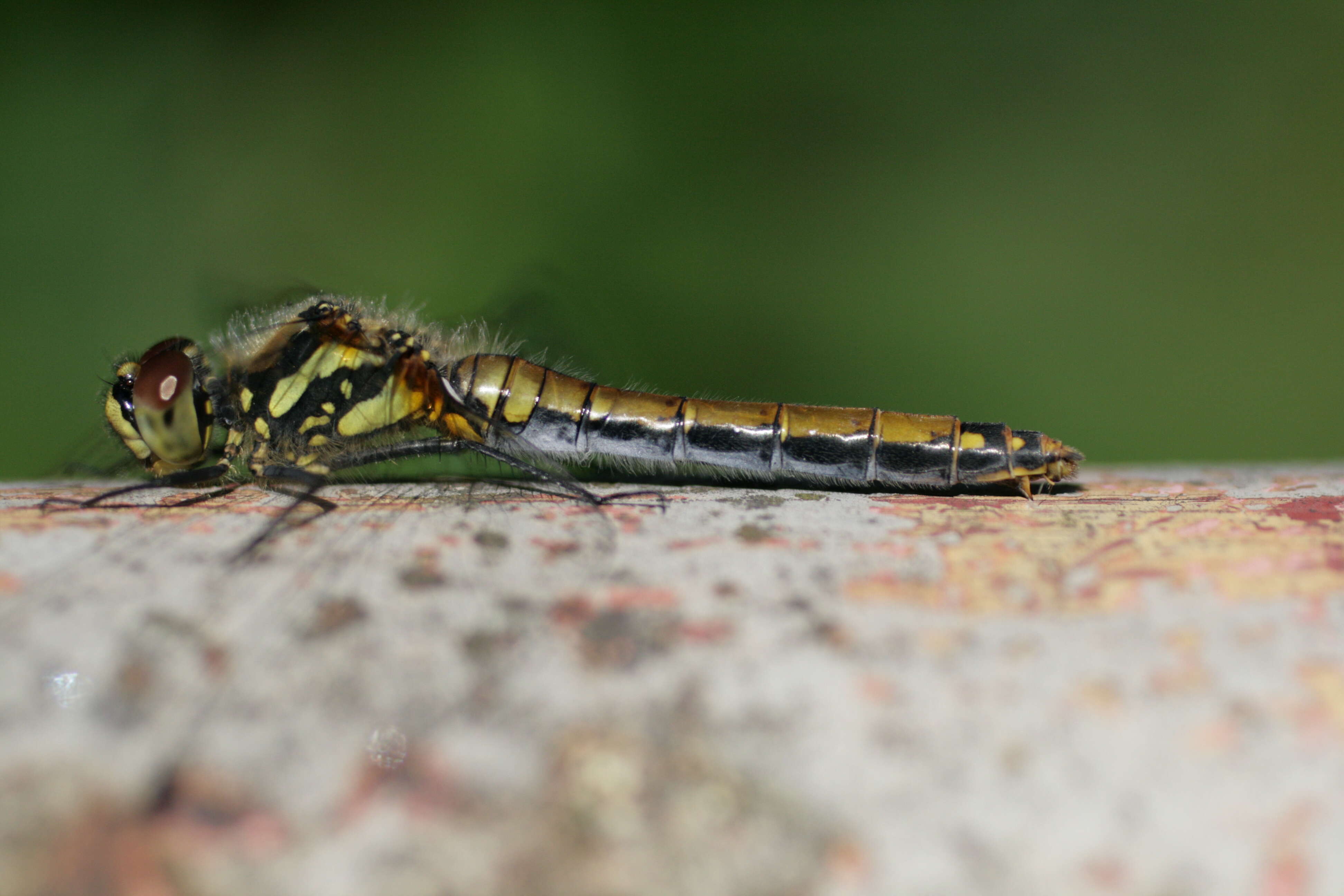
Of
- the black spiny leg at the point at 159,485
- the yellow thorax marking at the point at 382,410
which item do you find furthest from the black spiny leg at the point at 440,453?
the black spiny leg at the point at 159,485

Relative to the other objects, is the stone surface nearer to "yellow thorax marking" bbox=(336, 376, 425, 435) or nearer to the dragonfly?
the dragonfly

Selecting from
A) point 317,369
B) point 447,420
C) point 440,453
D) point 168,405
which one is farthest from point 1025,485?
point 168,405

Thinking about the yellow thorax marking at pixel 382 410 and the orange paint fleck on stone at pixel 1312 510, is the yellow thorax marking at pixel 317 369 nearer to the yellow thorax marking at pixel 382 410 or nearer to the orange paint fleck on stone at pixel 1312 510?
the yellow thorax marking at pixel 382 410

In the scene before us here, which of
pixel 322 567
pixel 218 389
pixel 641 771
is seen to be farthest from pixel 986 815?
pixel 218 389

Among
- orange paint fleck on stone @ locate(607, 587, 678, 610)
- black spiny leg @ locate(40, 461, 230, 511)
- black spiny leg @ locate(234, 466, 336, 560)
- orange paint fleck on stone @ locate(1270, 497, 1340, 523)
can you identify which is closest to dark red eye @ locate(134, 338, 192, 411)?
black spiny leg @ locate(40, 461, 230, 511)

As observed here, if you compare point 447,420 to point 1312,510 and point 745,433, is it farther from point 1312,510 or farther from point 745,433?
point 1312,510

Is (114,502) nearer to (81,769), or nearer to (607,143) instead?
(81,769)
